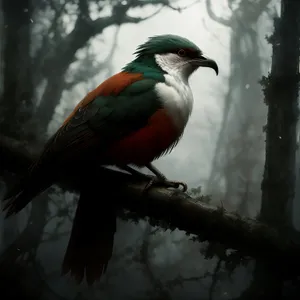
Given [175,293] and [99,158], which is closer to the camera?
[99,158]

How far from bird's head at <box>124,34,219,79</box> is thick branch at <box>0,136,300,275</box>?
394 millimetres

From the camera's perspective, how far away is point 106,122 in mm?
1198

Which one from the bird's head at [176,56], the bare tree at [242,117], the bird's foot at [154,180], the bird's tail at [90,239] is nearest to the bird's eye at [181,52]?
the bird's head at [176,56]

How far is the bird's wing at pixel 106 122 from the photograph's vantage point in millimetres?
1189

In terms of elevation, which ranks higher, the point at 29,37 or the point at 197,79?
the point at 29,37

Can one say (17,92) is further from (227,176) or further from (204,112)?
(227,176)

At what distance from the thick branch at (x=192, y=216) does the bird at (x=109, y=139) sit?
40mm

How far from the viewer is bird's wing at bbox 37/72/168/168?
1189 millimetres

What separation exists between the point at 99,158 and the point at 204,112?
0.48 m

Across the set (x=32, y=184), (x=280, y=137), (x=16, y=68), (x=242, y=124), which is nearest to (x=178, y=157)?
(x=242, y=124)

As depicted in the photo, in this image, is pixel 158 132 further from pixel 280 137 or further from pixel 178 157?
pixel 280 137

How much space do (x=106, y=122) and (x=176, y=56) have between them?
0.36m

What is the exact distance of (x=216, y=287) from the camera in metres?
1.34

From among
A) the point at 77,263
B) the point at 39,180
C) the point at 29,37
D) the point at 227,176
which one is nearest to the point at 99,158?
the point at 39,180
